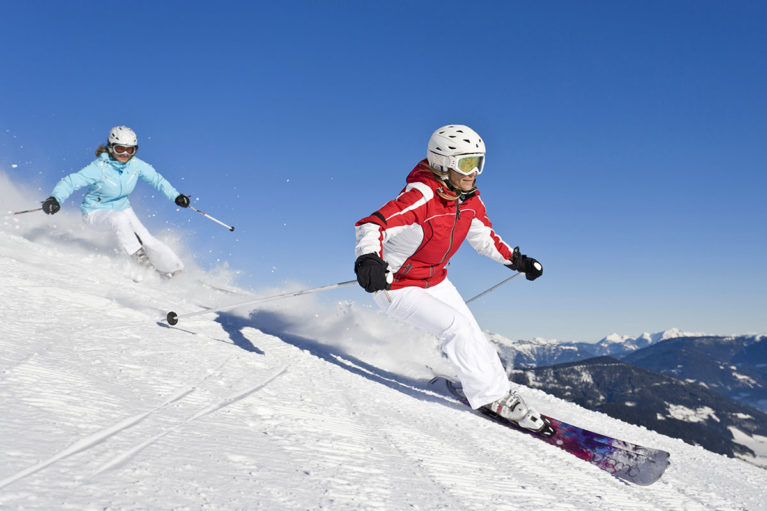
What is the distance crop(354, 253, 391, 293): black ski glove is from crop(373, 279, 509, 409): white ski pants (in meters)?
0.94

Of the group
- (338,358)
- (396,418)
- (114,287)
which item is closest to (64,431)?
(396,418)

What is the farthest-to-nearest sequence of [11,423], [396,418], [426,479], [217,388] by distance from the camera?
[396,418] → [217,388] → [426,479] → [11,423]

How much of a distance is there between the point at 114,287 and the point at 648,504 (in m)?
7.10

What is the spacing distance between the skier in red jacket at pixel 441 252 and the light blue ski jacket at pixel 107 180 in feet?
22.3

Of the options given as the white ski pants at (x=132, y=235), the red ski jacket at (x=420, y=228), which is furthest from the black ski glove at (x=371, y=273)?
the white ski pants at (x=132, y=235)

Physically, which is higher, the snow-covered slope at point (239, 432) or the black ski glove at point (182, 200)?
the black ski glove at point (182, 200)

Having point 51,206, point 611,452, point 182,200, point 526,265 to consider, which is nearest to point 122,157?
point 182,200

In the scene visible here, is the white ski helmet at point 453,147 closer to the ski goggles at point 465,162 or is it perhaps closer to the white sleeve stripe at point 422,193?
the ski goggles at point 465,162

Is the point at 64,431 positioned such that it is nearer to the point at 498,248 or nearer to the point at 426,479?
the point at 426,479

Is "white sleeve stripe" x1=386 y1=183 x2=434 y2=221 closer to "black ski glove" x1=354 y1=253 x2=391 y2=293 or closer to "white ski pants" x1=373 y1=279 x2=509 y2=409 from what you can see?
"black ski glove" x1=354 y1=253 x2=391 y2=293

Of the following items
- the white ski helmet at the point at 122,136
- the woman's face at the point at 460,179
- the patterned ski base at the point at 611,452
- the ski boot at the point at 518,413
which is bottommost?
the patterned ski base at the point at 611,452

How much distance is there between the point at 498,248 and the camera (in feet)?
20.8

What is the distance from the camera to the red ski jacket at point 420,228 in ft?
15.1

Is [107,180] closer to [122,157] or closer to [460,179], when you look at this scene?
[122,157]
